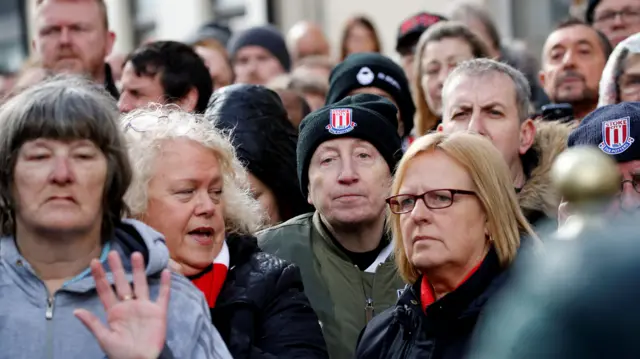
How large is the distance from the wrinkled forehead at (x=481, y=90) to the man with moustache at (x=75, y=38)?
212 cm

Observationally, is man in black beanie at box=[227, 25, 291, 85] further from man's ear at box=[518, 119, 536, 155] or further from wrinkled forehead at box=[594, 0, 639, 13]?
man's ear at box=[518, 119, 536, 155]

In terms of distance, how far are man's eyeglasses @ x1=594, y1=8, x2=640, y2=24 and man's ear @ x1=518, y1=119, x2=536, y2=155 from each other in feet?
7.38

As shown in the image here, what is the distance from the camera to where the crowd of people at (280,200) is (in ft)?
10.6

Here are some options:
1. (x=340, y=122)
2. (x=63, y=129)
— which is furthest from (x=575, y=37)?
(x=63, y=129)

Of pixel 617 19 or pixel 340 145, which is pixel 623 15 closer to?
pixel 617 19

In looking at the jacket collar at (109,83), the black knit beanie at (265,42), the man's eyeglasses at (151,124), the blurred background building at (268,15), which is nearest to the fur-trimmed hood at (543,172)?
the man's eyeglasses at (151,124)

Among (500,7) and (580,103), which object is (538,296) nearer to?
(580,103)

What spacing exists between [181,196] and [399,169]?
0.77m

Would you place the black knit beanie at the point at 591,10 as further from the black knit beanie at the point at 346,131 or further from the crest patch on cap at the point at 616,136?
the crest patch on cap at the point at 616,136

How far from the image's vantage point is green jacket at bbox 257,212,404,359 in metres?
4.64

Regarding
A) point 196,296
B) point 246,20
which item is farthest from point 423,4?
point 196,296

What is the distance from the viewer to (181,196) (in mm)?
4152

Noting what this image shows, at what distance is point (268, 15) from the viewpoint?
15.2 metres

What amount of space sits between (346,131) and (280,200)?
80 cm
